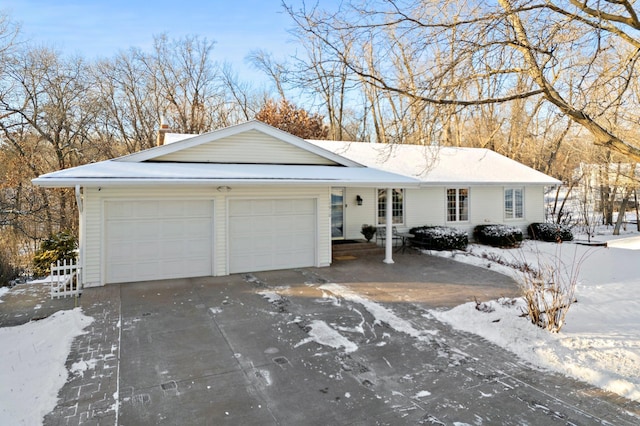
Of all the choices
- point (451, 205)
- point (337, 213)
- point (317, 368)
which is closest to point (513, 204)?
point (451, 205)

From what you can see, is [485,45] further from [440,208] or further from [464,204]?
[464,204]

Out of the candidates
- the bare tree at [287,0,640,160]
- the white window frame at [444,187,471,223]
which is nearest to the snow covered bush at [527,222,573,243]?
the white window frame at [444,187,471,223]

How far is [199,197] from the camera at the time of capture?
10.2m

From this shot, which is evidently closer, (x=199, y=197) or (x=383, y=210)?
(x=199, y=197)

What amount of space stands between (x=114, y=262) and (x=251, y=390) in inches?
262

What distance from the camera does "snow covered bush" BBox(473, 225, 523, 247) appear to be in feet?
53.1

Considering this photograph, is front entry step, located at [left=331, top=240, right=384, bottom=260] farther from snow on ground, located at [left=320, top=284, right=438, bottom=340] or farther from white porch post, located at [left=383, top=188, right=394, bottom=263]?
snow on ground, located at [left=320, top=284, right=438, bottom=340]

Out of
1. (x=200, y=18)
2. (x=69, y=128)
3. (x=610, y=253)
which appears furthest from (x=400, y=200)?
(x=69, y=128)

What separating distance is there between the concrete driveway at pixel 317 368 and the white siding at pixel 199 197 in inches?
56.9

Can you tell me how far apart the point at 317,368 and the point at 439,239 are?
10.6m

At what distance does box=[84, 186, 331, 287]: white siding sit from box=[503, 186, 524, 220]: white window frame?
33.7 ft

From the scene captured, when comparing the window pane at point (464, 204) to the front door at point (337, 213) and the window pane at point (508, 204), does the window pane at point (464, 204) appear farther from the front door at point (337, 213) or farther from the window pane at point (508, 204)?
the front door at point (337, 213)

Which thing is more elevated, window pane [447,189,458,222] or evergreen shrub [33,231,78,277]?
window pane [447,189,458,222]

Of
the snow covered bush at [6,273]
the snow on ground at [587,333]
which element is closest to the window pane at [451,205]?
the snow on ground at [587,333]
